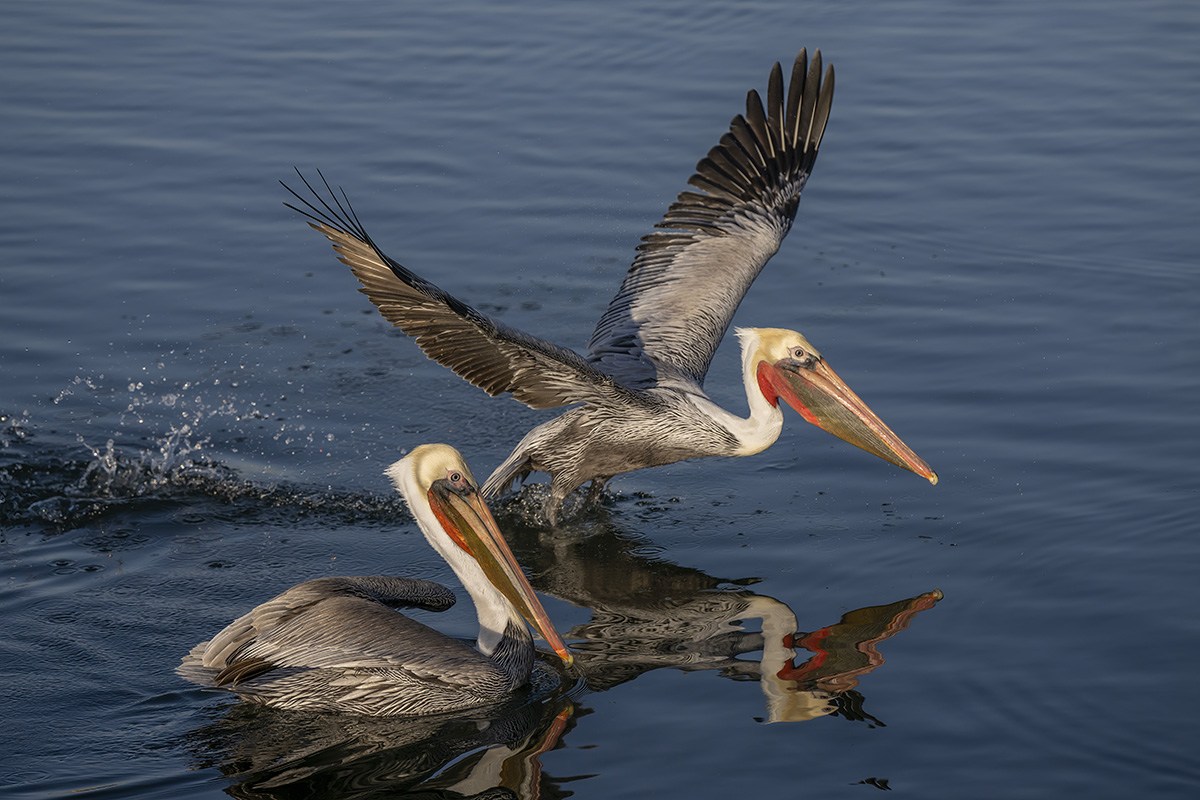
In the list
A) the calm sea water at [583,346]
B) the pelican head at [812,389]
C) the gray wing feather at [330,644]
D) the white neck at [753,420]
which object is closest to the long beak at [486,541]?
the gray wing feather at [330,644]

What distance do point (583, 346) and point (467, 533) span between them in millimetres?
3576

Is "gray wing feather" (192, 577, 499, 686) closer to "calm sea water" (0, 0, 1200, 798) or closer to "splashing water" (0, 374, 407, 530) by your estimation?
"calm sea water" (0, 0, 1200, 798)

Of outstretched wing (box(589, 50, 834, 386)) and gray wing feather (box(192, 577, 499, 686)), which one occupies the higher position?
outstretched wing (box(589, 50, 834, 386))

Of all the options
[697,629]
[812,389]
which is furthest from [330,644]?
[812,389]

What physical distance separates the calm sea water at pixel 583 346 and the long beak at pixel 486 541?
403 mm

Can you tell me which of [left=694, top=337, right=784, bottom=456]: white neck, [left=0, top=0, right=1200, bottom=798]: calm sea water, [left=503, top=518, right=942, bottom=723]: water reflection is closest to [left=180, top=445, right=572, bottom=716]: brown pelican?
[left=0, top=0, right=1200, bottom=798]: calm sea water

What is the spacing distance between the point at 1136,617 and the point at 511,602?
262 cm

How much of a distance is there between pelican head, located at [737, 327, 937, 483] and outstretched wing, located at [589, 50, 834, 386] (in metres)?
0.86

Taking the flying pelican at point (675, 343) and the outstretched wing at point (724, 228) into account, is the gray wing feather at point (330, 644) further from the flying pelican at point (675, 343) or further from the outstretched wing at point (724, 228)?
the outstretched wing at point (724, 228)

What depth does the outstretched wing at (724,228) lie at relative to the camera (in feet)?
26.9

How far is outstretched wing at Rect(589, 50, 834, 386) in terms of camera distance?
8.21 m

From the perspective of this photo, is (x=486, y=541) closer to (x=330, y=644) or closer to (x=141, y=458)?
(x=330, y=644)

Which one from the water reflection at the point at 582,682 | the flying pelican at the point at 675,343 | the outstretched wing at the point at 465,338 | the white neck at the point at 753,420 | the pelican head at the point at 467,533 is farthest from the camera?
the white neck at the point at 753,420

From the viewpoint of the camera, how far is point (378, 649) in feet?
17.1
